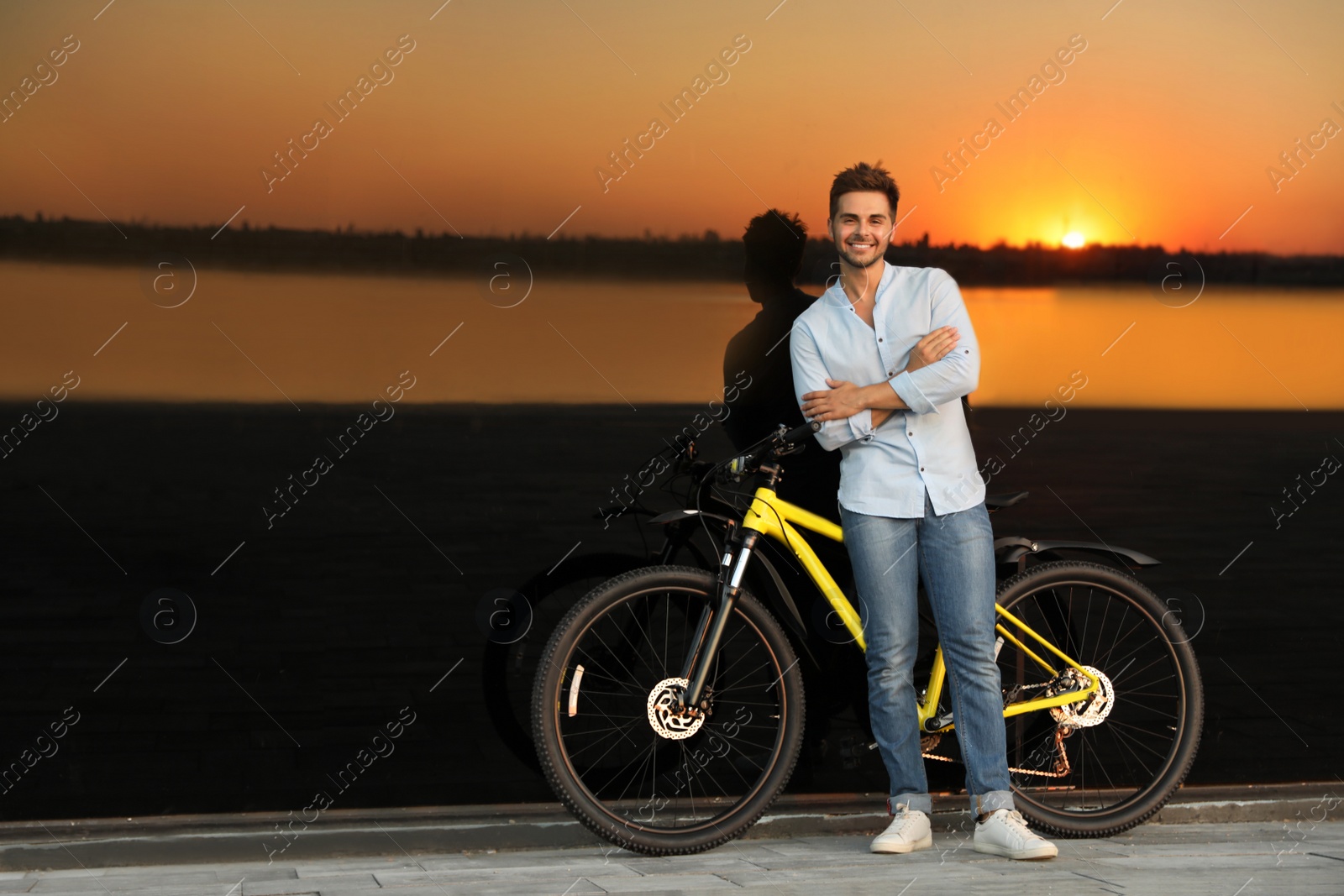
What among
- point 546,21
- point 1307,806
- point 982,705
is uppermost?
point 546,21

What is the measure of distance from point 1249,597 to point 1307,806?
6.57 ft

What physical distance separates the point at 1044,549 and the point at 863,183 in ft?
4.36

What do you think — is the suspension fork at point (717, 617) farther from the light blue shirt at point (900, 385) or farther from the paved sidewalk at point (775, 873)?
the paved sidewalk at point (775, 873)

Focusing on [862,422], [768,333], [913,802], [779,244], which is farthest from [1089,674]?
[779,244]

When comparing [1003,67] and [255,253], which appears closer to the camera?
[255,253]

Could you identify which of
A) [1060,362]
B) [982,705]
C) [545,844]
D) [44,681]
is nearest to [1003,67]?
[1060,362]

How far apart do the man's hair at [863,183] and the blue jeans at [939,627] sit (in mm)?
885

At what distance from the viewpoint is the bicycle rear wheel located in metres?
3.97

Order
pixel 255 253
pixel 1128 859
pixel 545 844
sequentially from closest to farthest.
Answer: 1. pixel 1128 859
2. pixel 545 844
3. pixel 255 253

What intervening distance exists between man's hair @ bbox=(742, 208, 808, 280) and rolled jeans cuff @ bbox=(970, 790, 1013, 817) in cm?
186

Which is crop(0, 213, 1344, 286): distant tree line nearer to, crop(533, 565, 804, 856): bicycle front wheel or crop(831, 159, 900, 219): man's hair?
crop(831, 159, 900, 219): man's hair

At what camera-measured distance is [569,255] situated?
4.50 m

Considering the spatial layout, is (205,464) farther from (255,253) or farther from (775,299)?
(775,299)

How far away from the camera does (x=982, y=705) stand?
370 cm
